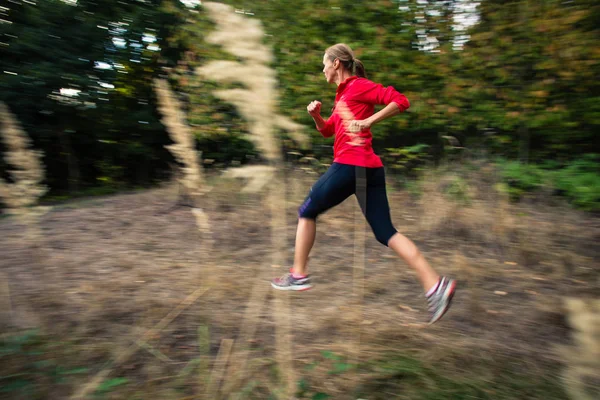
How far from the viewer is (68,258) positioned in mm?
4070

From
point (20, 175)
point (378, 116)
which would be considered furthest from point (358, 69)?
point (20, 175)

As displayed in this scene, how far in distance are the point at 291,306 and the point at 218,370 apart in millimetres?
997

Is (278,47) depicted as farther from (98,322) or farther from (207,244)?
(98,322)

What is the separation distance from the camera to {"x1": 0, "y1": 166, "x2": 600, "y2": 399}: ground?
7.55 feet

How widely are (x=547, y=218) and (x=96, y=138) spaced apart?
7077mm

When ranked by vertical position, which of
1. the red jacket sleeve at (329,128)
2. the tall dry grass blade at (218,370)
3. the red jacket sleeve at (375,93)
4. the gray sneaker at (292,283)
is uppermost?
the red jacket sleeve at (375,93)

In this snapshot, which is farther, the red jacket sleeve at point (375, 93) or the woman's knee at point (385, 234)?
the woman's knee at point (385, 234)

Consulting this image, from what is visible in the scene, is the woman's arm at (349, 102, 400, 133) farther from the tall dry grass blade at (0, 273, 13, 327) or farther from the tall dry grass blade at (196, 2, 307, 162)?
the tall dry grass blade at (0, 273, 13, 327)

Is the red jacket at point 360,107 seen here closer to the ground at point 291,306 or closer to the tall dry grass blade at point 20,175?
the ground at point 291,306

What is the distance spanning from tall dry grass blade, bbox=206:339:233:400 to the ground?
1 centimetres

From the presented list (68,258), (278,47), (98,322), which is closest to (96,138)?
(278,47)

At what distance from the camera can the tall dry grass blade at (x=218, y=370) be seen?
2.20 meters

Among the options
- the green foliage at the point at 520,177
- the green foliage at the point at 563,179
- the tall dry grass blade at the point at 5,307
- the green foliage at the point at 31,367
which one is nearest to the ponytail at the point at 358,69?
the green foliage at the point at 31,367

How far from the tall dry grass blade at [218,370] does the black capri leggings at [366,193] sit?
104 cm
